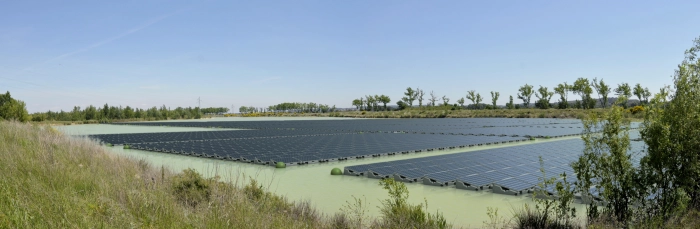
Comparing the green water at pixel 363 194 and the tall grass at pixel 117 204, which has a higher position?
the tall grass at pixel 117 204

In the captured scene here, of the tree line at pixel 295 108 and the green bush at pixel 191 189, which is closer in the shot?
the green bush at pixel 191 189

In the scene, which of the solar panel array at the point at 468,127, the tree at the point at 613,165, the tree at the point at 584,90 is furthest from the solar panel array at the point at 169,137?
the tree at the point at 584,90

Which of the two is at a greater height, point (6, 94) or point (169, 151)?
point (6, 94)

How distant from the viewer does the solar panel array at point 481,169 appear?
30.1ft

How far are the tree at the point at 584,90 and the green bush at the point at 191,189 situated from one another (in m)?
65.0

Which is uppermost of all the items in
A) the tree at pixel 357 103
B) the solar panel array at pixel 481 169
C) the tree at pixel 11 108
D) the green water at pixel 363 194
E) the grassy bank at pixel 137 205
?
the tree at pixel 357 103

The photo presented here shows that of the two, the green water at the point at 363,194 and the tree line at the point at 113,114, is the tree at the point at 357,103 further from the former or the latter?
the green water at the point at 363,194

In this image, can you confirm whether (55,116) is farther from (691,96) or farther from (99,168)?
(691,96)

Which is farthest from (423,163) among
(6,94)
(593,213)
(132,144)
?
(6,94)

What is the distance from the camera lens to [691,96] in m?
5.64

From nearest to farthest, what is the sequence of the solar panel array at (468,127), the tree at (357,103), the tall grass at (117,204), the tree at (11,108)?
the tall grass at (117,204), the solar panel array at (468,127), the tree at (11,108), the tree at (357,103)

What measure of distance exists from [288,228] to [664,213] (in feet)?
15.3

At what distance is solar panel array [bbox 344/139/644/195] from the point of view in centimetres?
919

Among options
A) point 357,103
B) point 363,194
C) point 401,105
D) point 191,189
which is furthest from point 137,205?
point 357,103
